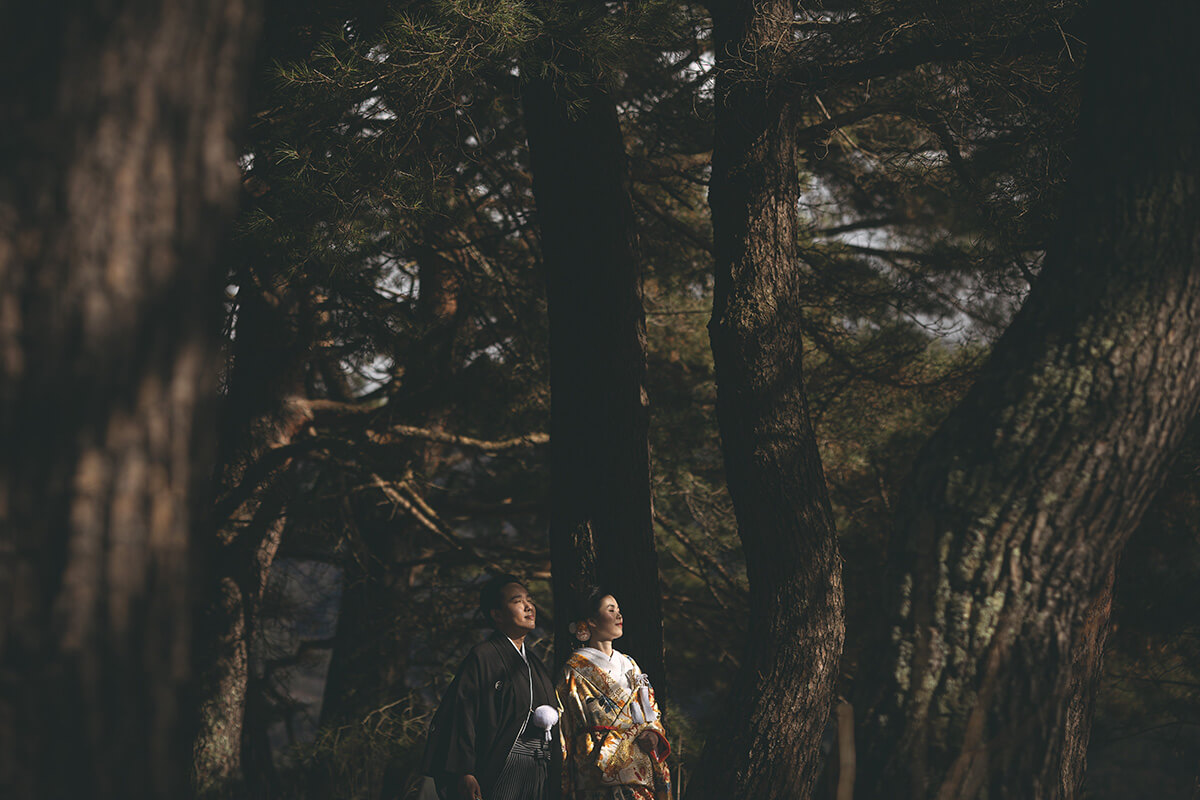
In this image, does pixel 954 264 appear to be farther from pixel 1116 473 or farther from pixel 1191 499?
pixel 1116 473

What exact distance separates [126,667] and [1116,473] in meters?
1.73

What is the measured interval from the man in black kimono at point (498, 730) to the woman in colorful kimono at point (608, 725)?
0.10m

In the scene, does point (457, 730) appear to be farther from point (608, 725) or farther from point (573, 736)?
point (608, 725)

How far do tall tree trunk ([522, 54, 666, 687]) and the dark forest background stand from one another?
0.02 meters

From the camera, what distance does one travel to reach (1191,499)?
21.9ft

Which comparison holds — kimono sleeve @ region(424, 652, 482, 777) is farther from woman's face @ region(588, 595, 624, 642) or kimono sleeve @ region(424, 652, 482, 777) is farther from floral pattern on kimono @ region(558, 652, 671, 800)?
woman's face @ region(588, 595, 624, 642)

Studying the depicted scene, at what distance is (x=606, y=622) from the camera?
3.55 meters

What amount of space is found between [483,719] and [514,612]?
41 cm

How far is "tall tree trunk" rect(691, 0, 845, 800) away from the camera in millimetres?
3279

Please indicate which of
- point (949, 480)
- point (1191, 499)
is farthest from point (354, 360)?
point (1191, 499)

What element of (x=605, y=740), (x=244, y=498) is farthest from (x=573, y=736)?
(x=244, y=498)

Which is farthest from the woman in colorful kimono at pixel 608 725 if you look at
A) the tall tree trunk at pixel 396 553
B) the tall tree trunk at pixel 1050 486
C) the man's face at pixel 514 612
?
the tall tree trunk at pixel 396 553

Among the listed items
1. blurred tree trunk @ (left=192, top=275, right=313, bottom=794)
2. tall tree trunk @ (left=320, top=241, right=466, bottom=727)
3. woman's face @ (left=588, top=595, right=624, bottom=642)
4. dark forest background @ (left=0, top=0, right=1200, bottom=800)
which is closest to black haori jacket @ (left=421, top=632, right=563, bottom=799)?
woman's face @ (left=588, top=595, right=624, bottom=642)

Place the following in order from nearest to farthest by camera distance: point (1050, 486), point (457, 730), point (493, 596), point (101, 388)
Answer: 1. point (101, 388)
2. point (1050, 486)
3. point (457, 730)
4. point (493, 596)
